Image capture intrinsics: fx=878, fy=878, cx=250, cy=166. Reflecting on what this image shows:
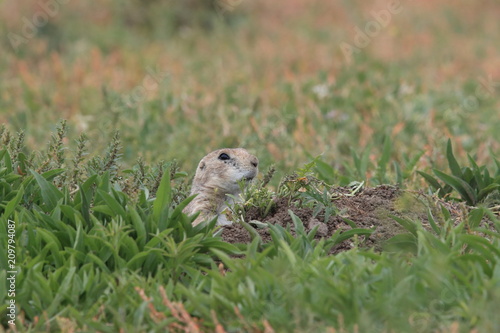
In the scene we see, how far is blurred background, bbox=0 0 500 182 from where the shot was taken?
8172 mm

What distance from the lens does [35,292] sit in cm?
368

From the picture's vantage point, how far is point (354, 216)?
4.71 metres

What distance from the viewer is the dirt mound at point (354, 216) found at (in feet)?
14.6

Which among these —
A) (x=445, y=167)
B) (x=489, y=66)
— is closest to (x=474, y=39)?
(x=489, y=66)

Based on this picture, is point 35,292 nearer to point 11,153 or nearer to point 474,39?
point 11,153

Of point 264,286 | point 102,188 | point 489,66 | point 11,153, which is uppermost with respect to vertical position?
point 489,66

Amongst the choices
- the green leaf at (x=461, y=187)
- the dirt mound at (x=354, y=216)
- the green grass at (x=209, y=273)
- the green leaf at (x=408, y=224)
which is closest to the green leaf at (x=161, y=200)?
the green grass at (x=209, y=273)

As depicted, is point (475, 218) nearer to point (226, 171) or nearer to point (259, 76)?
point (226, 171)

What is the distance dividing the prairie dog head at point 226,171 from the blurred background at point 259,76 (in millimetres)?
1252

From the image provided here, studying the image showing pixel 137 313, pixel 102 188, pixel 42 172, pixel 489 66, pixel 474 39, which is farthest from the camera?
pixel 474 39

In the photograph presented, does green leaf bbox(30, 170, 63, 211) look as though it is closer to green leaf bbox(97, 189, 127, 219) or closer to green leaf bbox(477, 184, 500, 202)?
green leaf bbox(97, 189, 127, 219)

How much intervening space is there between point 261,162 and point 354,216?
234 centimetres

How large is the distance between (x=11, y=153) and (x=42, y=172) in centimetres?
32

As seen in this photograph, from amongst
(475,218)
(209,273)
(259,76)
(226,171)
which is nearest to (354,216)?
(475,218)
